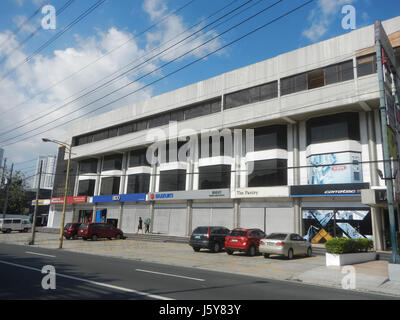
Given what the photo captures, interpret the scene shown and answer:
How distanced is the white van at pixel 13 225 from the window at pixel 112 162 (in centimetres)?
1240

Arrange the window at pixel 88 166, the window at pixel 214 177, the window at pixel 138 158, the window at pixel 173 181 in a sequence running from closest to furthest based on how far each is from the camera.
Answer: the window at pixel 214 177, the window at pixel 173 181, the window at pixel 138 158, the window at pixel 88 166

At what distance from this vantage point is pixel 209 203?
1240 inches

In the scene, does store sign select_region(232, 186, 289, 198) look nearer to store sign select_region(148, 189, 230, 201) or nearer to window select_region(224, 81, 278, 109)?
store sign select_region(148, 189, 230, 201)

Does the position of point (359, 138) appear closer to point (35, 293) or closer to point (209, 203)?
point (209, 203)

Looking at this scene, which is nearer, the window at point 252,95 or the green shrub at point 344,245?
the green shrub at point 344,245

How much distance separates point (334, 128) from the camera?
24625 millimetres

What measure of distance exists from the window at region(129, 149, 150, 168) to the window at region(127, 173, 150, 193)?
1416 mm

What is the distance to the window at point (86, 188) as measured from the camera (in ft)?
146

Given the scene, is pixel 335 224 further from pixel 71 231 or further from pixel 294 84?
pixel 71 231

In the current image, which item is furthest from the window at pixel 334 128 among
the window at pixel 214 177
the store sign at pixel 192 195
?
the store sign at pixel 192 195

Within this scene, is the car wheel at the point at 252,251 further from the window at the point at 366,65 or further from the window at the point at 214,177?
the window at the point at 366,65

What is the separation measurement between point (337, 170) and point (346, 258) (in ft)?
31.3
